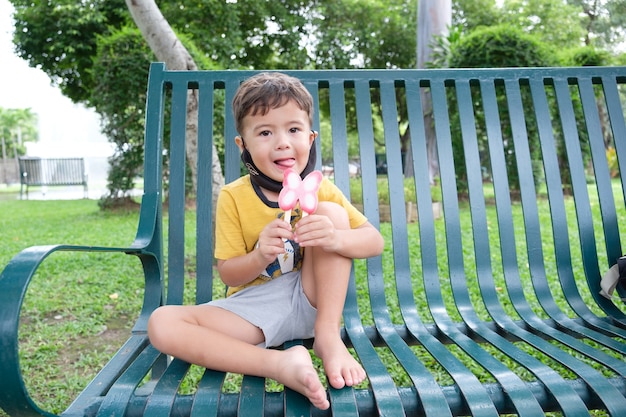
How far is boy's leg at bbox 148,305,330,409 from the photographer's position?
1.08 meters

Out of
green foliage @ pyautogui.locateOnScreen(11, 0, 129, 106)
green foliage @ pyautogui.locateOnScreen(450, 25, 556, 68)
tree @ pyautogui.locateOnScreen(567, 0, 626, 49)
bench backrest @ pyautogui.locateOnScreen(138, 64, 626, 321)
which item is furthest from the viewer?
tree @ pyautogui.locateOnScreen(567, 0, 626, 49)

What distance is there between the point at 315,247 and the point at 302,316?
19 cm

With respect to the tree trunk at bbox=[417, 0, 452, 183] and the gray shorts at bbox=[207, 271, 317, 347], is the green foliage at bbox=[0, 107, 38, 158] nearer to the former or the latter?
the tree trunk at bbox=[417, 0, 452, 183]

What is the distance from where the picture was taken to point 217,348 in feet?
3.84

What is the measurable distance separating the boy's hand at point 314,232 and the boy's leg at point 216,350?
0.79 feet

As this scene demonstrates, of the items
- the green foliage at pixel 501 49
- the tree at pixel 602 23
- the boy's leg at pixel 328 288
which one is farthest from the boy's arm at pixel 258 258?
the tree at pixel 602 23

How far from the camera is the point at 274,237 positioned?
1.21m

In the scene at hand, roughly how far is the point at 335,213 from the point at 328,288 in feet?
0.65

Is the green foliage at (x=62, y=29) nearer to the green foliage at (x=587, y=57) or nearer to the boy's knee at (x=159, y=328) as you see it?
the green foliage at (x=587, y=57)

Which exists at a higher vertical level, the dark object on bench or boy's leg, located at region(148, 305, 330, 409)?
the dark object on bench

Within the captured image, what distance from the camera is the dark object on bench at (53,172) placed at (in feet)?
41.3

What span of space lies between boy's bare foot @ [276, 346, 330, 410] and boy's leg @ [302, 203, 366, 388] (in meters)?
0.08

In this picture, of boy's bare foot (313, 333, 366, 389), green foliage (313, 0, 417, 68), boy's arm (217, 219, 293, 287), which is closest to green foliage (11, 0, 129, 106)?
green foliage (313, 0, 417, 68)

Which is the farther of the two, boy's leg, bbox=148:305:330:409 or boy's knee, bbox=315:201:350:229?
boy's knee, bbox=315:201:350:229
